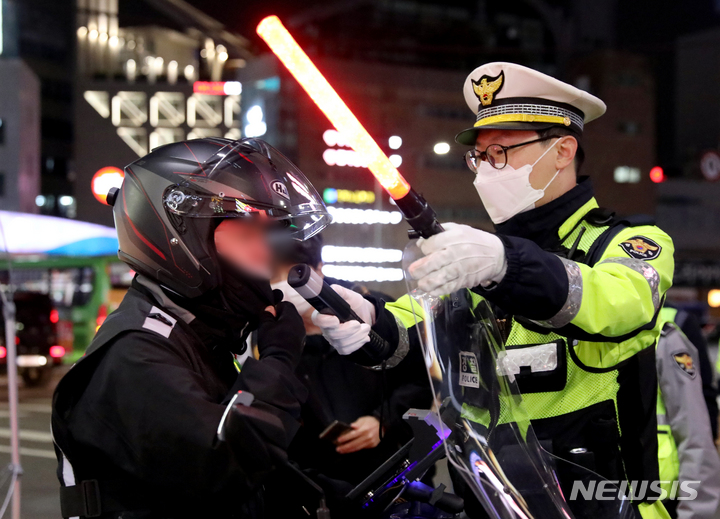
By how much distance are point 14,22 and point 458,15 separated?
22.5m

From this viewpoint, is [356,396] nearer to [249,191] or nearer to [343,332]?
[343,332]

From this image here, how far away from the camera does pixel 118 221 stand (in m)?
2.05

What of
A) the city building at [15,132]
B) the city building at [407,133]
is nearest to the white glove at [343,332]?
the city building at [407,133]

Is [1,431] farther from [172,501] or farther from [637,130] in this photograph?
[637,130]

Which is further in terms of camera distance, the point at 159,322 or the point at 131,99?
the point at 131,99

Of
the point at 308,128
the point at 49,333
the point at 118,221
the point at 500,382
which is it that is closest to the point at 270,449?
the point at 500,382

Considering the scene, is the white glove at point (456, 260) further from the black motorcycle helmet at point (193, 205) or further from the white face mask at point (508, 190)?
Answer: the white face mask at point (508, 190)

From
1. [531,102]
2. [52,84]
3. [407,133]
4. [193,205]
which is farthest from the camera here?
[52,84]

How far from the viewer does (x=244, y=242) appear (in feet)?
6.51

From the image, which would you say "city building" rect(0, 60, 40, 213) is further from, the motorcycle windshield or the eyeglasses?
the motorcycle windshield

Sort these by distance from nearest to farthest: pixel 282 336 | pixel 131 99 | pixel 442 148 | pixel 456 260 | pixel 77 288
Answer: pixel 456 260 → pixel 282 336 → pixel 442 148 → pixel 77 288 → pixel 131 99

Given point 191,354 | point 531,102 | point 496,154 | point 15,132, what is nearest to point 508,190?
point 496,154

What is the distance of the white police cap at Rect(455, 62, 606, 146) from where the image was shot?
2201mm

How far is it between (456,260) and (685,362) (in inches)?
98.6
